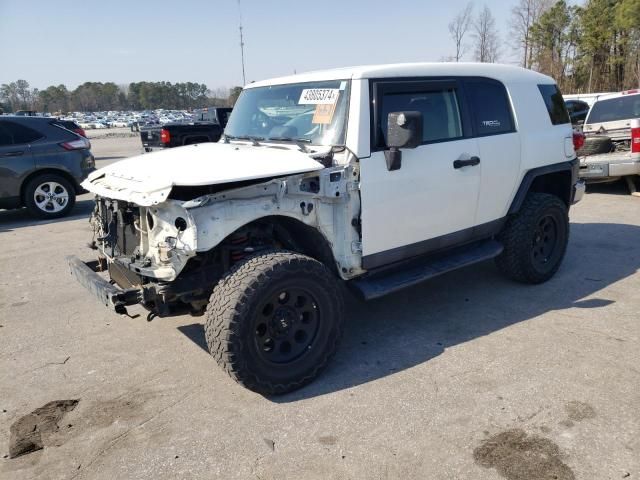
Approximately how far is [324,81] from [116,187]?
1.72 m

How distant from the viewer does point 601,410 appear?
3.02m

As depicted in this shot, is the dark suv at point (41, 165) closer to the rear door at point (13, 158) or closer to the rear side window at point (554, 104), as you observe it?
the rear door at point (13, 158)

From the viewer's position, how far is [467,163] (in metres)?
4.18

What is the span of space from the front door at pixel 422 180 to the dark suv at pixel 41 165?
7.42 meters

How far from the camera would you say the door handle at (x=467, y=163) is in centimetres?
412

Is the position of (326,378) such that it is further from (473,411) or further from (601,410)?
(601,410)

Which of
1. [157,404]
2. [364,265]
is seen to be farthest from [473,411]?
[157,404]

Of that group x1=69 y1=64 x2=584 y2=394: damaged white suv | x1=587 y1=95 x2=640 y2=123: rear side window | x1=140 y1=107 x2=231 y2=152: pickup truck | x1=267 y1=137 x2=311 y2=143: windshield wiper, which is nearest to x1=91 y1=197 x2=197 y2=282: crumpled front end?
x1=69 y1=64 x2=584 y2=394: damaged white suv

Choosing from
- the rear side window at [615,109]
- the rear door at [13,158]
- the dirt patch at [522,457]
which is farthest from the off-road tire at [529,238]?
the rear door at [13,158]

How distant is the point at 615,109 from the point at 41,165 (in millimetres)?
10807

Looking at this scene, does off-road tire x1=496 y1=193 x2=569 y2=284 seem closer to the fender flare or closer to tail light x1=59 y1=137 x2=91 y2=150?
the fender flare

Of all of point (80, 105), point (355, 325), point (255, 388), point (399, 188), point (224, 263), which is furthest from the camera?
point (80, 105)

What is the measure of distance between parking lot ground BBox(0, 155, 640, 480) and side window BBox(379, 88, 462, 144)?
5.19ft

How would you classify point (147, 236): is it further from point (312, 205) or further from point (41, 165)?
point (41, 165)
